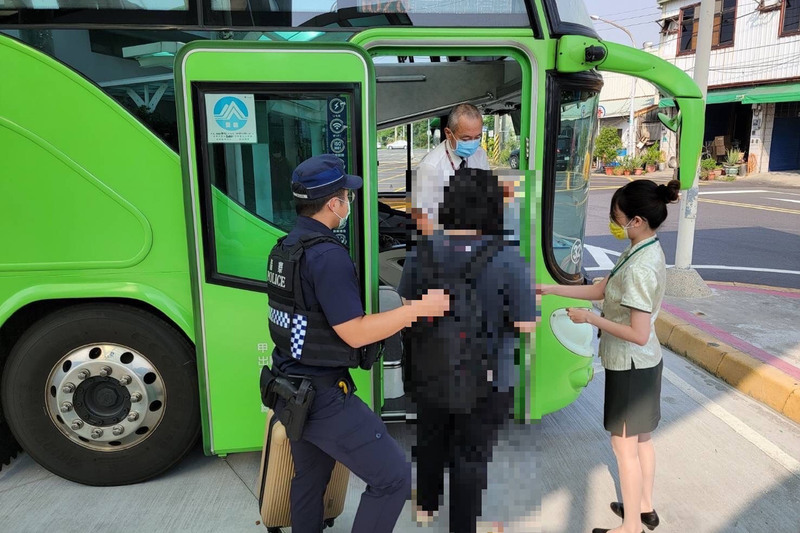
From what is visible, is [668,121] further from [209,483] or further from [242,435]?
[209,483]

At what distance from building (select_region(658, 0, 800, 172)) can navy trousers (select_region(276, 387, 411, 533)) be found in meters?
27.4

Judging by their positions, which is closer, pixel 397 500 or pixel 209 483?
pixel 397 500

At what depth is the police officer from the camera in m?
2.04

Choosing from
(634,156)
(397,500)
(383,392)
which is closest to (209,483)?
(383,392)

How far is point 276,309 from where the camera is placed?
2.18m

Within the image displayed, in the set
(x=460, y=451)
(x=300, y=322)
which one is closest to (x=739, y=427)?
(x=460, y=451)

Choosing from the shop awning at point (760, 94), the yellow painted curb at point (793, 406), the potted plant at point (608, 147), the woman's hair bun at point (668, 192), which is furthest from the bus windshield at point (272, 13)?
the potted plant at point (608, 147)

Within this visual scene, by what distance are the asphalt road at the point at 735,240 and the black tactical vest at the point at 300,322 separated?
5.87m

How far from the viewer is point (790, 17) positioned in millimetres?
23719

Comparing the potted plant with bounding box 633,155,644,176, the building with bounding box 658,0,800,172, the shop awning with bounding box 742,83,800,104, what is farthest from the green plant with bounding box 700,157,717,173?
the potted plant with bounding box 633,155,644,176

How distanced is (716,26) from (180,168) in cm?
3066

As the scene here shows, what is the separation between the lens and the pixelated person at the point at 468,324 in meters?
2.05

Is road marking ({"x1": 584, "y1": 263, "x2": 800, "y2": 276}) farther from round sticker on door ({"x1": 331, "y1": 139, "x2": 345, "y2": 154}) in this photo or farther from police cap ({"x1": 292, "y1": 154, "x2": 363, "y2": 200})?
police cap ({"x1": 292, "y1": 154, "x2": 363, "y2": 200})

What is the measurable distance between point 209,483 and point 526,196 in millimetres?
2522
